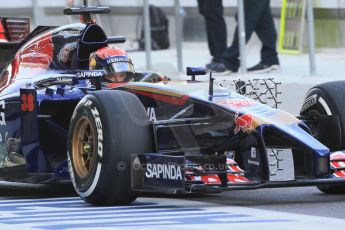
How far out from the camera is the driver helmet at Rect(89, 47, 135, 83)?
11.0 meters

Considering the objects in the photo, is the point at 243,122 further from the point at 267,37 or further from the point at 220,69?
the point at 267,37

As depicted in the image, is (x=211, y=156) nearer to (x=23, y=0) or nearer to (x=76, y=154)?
(x=76, y=154)

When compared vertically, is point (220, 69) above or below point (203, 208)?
above

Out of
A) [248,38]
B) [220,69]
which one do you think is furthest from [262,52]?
[220,69]

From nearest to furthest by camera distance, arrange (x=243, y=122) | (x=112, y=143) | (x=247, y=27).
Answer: (x=112, y=143) < (x=243, y=122) < (x=247, y=27)

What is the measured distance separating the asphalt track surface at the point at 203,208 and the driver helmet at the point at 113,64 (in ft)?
3.33

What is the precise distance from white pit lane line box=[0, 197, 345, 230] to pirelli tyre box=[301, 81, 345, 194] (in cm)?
115

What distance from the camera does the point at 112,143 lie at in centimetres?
930

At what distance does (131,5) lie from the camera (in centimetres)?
2686

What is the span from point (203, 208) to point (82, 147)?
1047 mm

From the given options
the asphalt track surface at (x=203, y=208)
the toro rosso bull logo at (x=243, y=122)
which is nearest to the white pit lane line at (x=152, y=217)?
the asphalt track surface at (x=203, y=208)


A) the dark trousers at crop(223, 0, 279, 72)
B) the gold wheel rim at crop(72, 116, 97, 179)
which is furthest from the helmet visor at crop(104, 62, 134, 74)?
the dark trousers at crop(223, 0, 279, 72)

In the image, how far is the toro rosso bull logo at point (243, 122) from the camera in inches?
379

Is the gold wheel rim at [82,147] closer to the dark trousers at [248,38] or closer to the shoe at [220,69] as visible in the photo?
the shoe at [220,69]
